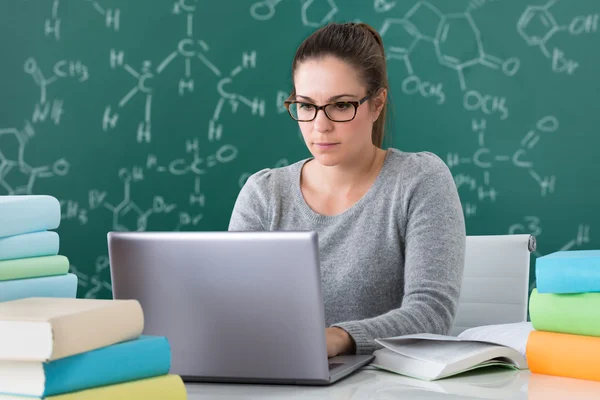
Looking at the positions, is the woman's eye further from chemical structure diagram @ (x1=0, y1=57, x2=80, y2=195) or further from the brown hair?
chemical structure diagram @ (x1=0, y1=57, x2=80, y2=195)

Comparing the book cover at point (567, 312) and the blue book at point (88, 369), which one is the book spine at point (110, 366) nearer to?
the blue book at point (88, 369)

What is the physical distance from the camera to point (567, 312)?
3.40 feet

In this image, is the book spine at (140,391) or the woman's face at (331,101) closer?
the book spine at (140,391)

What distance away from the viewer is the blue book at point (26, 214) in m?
1.05

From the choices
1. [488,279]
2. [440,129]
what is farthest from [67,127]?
[488,279]

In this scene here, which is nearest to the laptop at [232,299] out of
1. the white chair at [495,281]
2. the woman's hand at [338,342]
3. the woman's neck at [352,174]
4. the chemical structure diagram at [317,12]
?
the woman's hand at [338,342]

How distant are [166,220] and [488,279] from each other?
→ 5.99ft

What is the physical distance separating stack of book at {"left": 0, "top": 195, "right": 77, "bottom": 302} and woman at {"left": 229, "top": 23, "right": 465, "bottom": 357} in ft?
2.25

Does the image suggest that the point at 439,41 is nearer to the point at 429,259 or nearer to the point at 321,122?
the point at 321,122

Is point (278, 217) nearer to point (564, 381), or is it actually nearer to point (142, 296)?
point (142, 296)

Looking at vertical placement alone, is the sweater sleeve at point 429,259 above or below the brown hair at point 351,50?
below

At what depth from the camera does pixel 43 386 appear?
78 centimetres

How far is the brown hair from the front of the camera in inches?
69.3

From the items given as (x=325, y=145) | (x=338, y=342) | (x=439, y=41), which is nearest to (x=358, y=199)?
(x=325, y=145)
